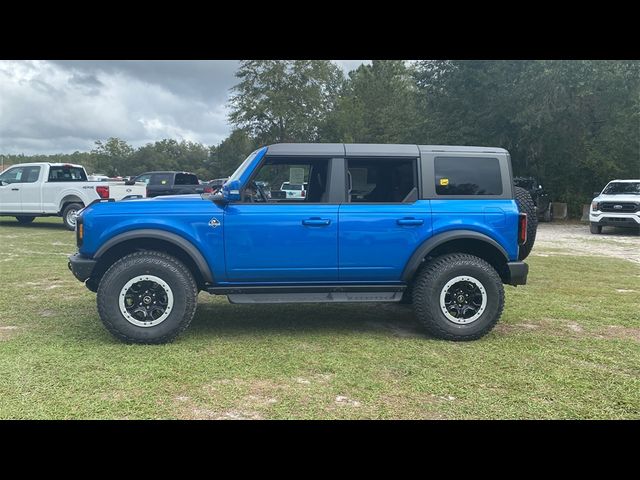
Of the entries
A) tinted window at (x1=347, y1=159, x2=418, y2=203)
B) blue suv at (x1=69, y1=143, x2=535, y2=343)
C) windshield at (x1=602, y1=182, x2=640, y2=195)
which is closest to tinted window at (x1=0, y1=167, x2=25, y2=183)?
blue suv at (x1=69, y1=143, x2=535, y2=343)

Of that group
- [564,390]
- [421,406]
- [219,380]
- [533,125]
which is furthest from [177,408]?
[533,125]

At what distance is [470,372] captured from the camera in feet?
13.5

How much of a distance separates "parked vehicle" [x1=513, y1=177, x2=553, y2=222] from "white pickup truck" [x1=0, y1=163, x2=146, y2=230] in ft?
45.6

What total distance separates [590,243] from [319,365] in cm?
1178

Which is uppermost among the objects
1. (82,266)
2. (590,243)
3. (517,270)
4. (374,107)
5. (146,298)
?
(374,107)

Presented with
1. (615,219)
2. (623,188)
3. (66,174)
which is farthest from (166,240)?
(623,188)

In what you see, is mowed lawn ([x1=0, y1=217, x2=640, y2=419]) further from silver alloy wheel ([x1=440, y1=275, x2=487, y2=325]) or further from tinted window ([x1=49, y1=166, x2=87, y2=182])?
tinted window ([x1=49, y1=166, x2=87, y2=182])

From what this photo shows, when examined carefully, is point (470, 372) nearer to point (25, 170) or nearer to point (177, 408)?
point (177, 408)

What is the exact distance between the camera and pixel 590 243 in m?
13.5

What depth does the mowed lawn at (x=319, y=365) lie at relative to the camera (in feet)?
11.2

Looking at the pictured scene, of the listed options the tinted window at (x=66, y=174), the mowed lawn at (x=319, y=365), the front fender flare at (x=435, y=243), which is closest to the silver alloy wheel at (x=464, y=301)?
the mowed lawn at (x=319, y=365)

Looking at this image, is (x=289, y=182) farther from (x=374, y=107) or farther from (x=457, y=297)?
(x=374, y=107)

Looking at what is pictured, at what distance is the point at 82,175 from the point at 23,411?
13263mm

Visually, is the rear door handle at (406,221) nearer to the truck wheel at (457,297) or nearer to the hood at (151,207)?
the truck wheel at (457,297)
